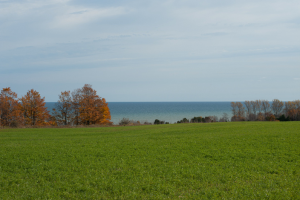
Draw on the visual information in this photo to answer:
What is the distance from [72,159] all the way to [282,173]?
10.6 metres

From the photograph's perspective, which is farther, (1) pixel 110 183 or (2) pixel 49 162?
(2) pixel 49 162

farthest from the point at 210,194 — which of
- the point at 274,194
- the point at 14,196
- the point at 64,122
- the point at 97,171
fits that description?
the point at 64,122

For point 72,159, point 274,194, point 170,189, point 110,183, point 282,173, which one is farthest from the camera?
point 72,159

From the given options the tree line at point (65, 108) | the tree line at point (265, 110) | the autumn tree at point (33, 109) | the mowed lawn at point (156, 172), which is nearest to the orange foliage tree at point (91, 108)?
the tree line at point (65, 108)

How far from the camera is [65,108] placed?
49.4 meters

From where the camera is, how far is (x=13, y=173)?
946 centimetres

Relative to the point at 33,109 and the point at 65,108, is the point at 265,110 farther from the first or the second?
the point at 33,109

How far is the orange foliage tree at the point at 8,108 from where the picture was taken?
41.3 m

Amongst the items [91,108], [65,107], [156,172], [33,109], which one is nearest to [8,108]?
[33,109]

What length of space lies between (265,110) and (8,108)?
69.1m

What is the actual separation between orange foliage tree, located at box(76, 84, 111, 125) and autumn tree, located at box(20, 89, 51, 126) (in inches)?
368

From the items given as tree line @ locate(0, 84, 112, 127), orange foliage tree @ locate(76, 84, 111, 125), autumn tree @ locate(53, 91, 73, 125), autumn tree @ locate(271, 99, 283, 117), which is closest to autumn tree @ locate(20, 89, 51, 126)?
tree line @ locate(0, 84, 112, 127)

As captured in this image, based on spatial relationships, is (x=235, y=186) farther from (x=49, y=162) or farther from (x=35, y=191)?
(x=49, y=162)

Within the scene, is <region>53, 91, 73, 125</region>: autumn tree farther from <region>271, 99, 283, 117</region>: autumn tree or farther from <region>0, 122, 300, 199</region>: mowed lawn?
<region>271, 99, 283, 117</region>: autumn tree
